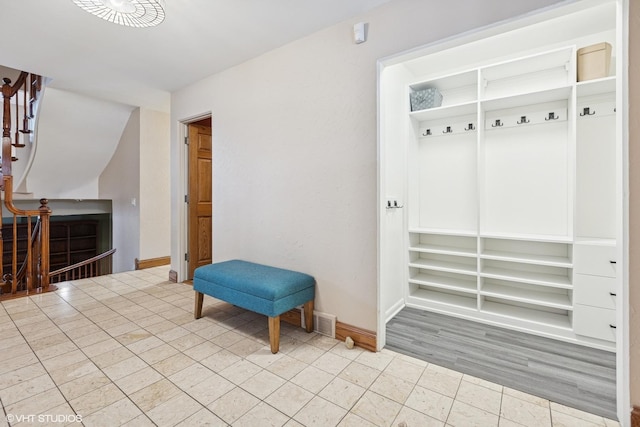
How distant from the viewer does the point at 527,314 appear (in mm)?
2537

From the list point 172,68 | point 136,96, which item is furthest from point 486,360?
point 136,96

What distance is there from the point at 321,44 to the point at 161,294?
118 inches

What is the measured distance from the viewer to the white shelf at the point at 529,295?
237 cm

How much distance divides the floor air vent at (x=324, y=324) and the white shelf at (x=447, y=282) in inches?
41.6

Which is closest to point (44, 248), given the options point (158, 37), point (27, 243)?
point (27, 243)

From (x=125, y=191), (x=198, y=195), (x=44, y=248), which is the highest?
(x=125, y=191)

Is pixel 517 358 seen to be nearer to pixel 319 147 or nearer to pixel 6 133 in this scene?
pixel 319 147

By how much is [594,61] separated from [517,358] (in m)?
2.20

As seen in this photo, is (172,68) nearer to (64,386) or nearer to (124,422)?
(64,386)

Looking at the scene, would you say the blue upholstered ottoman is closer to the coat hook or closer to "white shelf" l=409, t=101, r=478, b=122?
"white shelf" l=409, t=101, r=478, b=122

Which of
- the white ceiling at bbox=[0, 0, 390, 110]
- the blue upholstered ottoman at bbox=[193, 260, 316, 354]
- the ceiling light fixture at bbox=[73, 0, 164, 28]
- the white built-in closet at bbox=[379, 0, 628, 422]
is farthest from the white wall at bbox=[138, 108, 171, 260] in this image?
the white built-in closet at bbox=[379, 0, 628, 422]

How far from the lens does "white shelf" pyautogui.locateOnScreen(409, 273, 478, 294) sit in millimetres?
2770

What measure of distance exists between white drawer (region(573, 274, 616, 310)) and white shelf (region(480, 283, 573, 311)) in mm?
118

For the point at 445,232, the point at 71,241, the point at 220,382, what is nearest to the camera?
the point at 220,382
